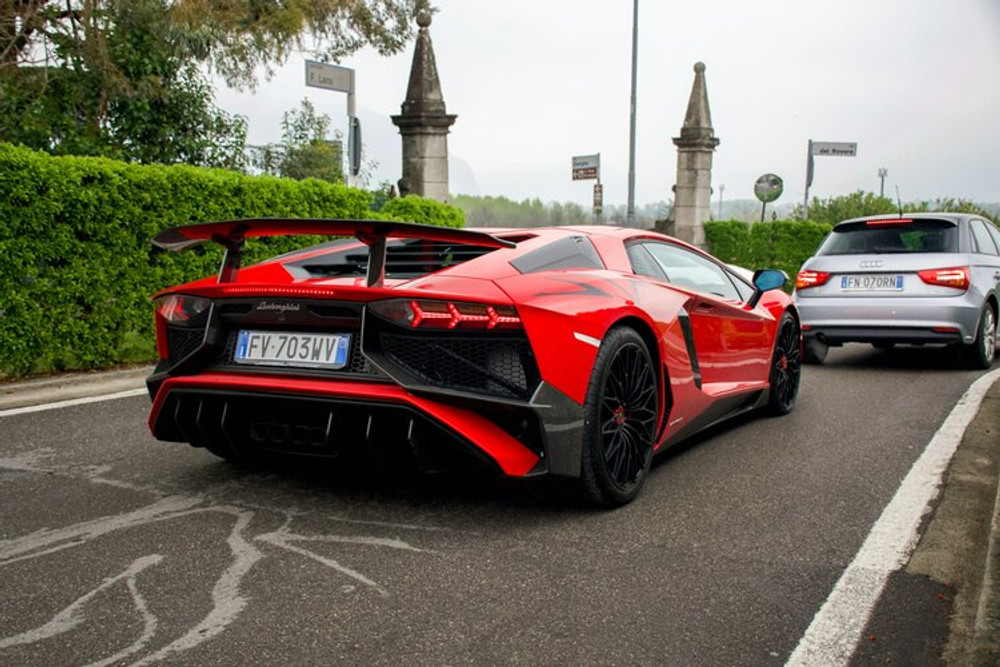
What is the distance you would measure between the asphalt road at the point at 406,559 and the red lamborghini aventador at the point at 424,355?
0.95ft

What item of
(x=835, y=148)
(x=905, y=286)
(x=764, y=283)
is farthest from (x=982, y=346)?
(x=835, y=148)

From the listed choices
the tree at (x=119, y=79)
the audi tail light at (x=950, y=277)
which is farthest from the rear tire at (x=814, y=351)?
the tree at (x=119, y=79)

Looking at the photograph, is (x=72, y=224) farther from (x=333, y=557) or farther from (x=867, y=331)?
(x=867, y=331)

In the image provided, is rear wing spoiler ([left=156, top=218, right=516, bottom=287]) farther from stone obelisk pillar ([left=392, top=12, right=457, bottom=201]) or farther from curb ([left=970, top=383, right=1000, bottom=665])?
stone obelisk pillar ([left=392, top=12, right=457, bottom=201])

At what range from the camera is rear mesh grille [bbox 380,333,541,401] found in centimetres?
376

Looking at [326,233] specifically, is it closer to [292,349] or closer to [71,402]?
[292,349]

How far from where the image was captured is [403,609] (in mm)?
3109

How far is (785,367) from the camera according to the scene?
6723 mm

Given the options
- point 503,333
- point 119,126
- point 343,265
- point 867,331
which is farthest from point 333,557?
point 119,126

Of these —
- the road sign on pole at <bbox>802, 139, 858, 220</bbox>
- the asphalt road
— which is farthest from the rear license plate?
the road sign on pole at <bbox>802, 139, 858, 220</bbox>

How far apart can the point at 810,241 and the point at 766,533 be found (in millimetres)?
20598

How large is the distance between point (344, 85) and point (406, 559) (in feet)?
34.3

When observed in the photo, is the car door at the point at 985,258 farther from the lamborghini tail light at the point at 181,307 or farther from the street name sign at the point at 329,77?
the street name sign at the point at 329,77

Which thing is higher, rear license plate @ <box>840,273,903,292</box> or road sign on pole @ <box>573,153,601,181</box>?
road sign on pole @ <box>573,153,601,181</box>
